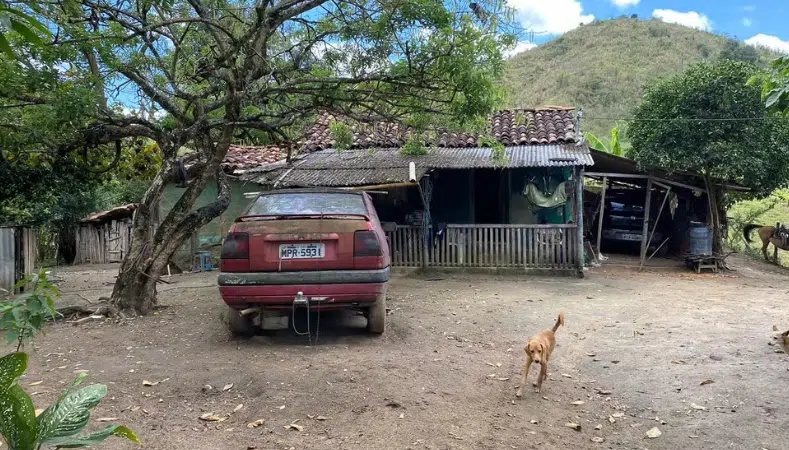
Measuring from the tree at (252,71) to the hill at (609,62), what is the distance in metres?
29.1

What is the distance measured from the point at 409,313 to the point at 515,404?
3.18 m

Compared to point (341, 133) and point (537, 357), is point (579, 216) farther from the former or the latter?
point (537, 357)

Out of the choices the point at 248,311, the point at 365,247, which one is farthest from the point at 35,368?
the point at 365,247

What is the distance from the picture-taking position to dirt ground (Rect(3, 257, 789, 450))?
354 cm

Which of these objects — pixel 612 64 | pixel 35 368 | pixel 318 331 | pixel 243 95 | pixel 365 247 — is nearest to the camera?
pixel 35 368

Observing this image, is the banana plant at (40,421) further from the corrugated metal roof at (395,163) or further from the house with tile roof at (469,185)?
the corrugated metal roof at (395,163)

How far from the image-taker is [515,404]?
4.14 meters

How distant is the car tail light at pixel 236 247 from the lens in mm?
5055

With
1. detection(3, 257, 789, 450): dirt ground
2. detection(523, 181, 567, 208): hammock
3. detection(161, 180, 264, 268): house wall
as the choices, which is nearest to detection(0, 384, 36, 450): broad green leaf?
detection(3, 257, 789, 450): dirt ground

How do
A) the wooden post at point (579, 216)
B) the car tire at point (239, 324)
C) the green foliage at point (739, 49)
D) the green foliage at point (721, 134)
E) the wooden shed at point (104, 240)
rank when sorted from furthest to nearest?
1. the green foliage at point (739, 49)
2. the wooden shed at point (104, 240)
3. the green foliage at point (721, 134)
4. the wooden post at point (579, 216)
5. the car tire at point (239, 324)

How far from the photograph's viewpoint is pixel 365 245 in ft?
17.0

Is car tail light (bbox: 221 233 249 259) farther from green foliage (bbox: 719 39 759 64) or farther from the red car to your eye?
green foliage (bbox: 719 39 759 64)

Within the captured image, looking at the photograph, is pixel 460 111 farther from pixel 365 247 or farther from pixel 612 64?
pixel 612 64

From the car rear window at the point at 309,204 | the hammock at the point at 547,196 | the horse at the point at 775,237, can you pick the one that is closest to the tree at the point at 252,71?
the car rear window at the point at 309,204
